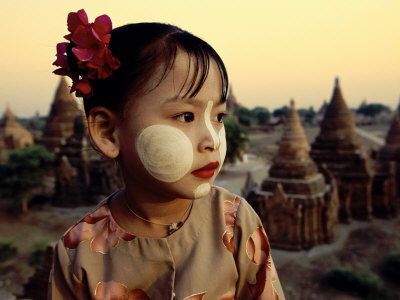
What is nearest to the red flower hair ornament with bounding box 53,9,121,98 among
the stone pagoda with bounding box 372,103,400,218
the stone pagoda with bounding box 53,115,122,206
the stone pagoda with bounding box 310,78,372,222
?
the stone pagoda with bounding box 310,78,372,222

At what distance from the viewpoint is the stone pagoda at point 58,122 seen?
25.7 m

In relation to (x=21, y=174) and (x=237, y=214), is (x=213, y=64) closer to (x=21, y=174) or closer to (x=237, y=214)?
(x=237, y=214)

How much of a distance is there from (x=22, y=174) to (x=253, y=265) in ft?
62.3

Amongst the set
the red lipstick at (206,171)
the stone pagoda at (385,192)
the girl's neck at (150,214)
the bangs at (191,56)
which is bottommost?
the stone pagoda at (385,192)

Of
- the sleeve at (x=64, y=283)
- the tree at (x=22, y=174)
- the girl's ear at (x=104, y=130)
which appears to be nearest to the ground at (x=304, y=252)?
the tree at (x=22, y=174)

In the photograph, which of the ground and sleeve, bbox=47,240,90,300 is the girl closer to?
sleeve, bbox=47,240,90,300

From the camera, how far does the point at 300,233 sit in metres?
Result: 11.9

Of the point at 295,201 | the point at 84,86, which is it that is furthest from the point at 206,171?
the point at 295,201

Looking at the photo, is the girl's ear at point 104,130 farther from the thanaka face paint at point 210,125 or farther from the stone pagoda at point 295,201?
the stone pagoda at point 295,201

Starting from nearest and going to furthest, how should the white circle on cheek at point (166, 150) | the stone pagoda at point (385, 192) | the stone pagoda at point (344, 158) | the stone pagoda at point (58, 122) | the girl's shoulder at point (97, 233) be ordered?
the white circle on cheek at point (166, 150) → the girl's shoulder at point (97, 233) → the stone pagoda at point (344, 158) → the stone pagoda at point (385, 192) → the stone pagoda at point (58, 122)

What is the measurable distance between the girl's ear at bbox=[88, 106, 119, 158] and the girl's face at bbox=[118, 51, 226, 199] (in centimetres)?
9

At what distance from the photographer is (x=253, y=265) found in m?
1.68

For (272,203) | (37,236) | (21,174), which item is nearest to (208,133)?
(272,203)

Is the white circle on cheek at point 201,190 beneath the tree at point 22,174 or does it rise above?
above
